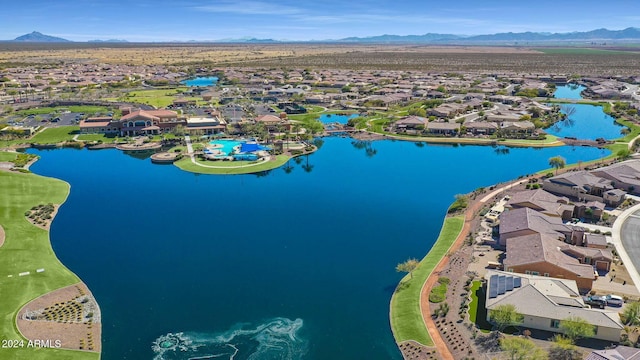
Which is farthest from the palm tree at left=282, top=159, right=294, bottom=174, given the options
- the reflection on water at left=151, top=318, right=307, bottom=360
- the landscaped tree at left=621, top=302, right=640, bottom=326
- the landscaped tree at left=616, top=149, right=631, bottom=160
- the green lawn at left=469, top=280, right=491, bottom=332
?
the landscaped tree at left=616, top=149, right=631, bottom=160

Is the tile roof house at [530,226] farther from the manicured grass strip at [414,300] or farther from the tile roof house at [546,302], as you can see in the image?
the tile roof house at [546,302]

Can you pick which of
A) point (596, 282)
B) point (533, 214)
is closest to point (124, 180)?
point (533, 214)

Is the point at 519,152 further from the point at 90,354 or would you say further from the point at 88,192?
the point at 90,354

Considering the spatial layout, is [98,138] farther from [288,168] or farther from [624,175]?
[624,175]

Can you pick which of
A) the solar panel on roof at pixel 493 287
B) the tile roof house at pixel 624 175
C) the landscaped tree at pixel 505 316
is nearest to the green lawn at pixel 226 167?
the solar panel on roof at pixel 493 287

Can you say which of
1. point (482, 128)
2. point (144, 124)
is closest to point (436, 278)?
point (482, 128)
